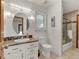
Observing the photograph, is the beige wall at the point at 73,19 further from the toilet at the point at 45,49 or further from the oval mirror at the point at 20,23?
the oval mirror at the point at 20,23

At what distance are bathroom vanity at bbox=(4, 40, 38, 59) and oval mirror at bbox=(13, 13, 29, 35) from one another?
0.64 metres

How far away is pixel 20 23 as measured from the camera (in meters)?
3.48

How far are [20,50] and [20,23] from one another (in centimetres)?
114

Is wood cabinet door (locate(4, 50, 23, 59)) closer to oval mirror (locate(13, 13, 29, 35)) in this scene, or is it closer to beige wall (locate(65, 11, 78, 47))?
oval mirror (locate(13, 13, 29, 35))

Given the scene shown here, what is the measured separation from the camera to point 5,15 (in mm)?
2988

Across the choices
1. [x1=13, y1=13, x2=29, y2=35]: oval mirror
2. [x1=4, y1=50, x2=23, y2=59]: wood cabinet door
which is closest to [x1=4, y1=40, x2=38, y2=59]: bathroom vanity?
[x1=4, y1=50, x2=23, y2=59]: wood cabinet door

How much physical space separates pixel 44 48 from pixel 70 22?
2807 millimetres

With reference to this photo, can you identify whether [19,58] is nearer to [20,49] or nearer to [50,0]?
[20,49]

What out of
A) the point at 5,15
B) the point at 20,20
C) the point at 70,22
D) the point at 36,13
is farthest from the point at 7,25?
the point at 70,22

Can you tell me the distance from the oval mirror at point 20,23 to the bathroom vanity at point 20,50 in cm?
64

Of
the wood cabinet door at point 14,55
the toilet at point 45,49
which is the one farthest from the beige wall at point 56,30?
the wood cabinet door at point 14,55

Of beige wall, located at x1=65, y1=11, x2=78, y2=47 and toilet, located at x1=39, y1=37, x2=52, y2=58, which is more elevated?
beige wall, located at x1=65, y1=11, x2=78, y2=47

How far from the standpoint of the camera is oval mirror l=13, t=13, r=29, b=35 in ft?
11.0

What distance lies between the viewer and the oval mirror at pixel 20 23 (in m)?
3.34
